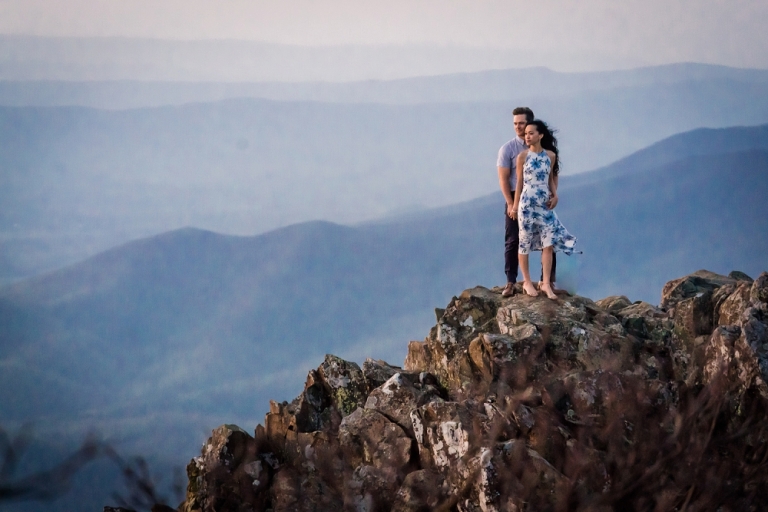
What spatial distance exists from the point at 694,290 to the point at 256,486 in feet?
22.2

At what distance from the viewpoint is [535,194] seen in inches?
384

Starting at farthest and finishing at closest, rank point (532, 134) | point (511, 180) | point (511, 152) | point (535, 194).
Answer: point (511, 180)
point (511, 152)
point (535, 194)
point (532, 134)

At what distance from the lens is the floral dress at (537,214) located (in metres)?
9.70

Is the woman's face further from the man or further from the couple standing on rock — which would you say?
the man

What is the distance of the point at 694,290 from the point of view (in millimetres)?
11773

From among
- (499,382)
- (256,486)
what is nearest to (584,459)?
(499,382)

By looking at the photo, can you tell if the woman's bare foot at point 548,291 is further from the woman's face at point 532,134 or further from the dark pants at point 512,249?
the woman's face at point 532,134

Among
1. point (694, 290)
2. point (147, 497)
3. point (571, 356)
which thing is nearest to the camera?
point (147, 497)

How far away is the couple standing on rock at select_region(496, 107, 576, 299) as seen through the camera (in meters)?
9.70

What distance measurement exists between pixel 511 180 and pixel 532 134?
809 mm

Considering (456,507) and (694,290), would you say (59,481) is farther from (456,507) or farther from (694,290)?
(694,290)

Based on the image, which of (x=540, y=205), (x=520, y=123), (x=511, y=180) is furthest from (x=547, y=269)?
(x=520, y=123)

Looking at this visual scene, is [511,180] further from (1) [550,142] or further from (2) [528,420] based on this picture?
(2) [528,420]

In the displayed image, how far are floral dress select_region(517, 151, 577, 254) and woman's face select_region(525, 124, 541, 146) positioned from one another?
175mm
